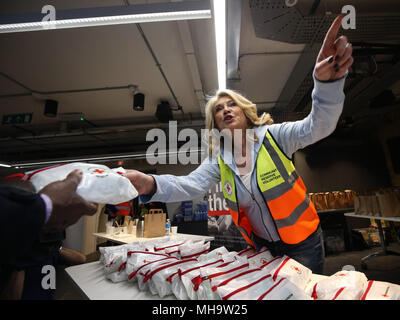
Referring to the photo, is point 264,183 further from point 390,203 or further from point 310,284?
point 390,203

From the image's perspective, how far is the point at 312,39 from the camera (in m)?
2.53

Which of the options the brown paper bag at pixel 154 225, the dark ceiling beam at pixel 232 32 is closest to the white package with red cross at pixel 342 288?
the dark ceiling beam at pixel 232 32

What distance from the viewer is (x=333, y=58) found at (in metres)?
0.69

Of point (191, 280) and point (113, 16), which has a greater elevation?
point (113, 16)

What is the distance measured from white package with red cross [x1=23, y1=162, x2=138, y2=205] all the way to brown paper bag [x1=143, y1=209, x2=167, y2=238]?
2.21 meters

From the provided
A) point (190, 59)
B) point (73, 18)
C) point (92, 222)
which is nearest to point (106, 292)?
point (73, 18)

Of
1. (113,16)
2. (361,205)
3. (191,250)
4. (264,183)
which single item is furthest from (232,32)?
(361,205)

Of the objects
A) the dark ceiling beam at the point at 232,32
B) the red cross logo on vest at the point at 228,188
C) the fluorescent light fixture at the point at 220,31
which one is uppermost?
the dark ceiling beam at the point at 232,32

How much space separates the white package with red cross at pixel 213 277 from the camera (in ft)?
2.33

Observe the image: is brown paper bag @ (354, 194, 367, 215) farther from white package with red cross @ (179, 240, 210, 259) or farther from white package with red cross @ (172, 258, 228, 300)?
white package with red cross @ (172, 258, 228, 300)

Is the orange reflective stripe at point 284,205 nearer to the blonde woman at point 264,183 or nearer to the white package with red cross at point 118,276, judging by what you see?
the blonde woman at point 264,183

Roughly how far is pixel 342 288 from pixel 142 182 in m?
0.81

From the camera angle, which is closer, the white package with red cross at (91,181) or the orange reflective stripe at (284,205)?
the white package with red cross at (91,181)

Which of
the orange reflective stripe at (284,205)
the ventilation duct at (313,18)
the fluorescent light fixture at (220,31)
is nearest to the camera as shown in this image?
the orange reflective stripe at (284,205)
